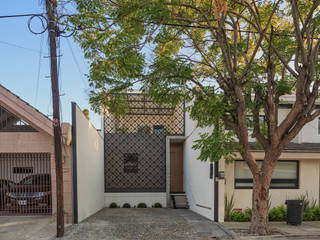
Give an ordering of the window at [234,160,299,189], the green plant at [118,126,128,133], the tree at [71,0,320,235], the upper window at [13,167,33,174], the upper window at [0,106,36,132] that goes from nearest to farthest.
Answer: the tree at [71,0,320,235] → the upper window at [0,106,36,132] → the window at [234,160,299,189] → the upper window at [13,167,33,174] → the green plant at [118,126,128,133]

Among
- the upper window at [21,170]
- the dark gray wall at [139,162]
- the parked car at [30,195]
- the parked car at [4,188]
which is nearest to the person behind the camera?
the parked car at [30,195]

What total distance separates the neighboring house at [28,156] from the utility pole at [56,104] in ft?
3.64

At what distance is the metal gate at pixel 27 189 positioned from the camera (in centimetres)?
861

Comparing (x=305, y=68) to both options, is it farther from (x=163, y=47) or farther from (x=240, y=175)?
(x=240, y=175)

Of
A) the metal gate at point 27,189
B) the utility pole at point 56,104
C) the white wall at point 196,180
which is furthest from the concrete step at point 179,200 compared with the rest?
the utility pole at point 56,104

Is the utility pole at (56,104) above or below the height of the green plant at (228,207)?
above

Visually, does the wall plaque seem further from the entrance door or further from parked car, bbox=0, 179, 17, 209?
parked car, bbox=0, 179, 17, 209

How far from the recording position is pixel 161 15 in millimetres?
5598

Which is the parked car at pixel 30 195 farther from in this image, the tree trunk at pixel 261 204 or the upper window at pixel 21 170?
the tree trunk at pixel 261 204

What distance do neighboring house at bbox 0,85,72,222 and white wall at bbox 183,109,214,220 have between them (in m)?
5.18

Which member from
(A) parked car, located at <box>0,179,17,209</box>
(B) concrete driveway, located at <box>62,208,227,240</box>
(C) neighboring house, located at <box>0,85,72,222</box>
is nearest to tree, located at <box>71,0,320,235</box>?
(B) concrete driveway, located at <box>62,208,227,240</box>

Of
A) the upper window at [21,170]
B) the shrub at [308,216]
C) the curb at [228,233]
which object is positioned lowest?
the shrub at [308,216]

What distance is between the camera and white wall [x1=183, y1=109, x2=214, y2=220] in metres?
8.69

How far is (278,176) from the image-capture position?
30.2ft
